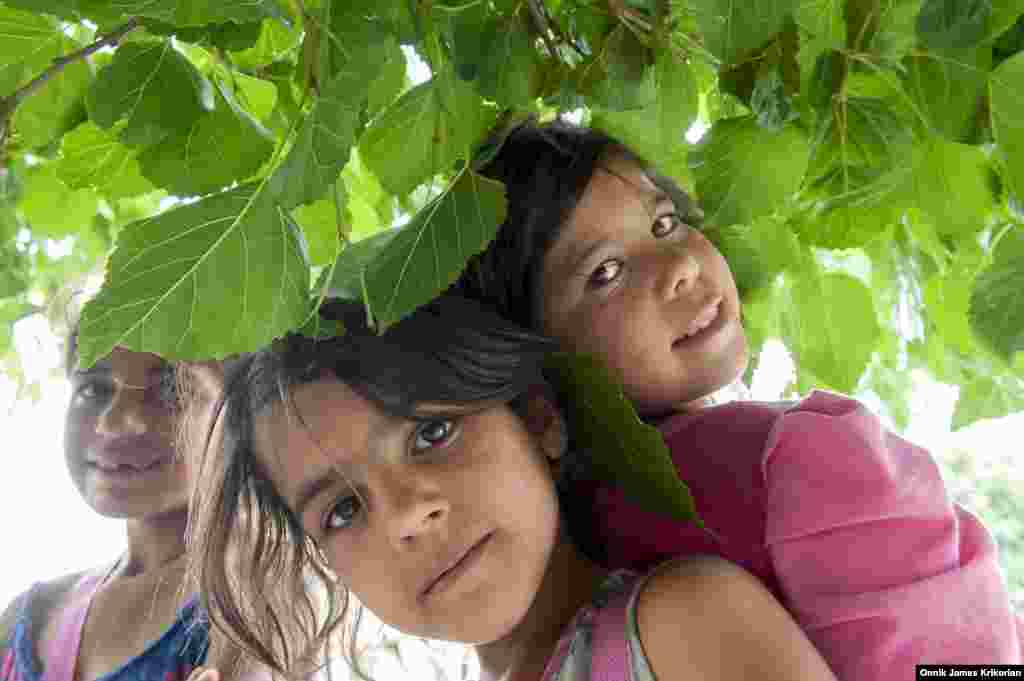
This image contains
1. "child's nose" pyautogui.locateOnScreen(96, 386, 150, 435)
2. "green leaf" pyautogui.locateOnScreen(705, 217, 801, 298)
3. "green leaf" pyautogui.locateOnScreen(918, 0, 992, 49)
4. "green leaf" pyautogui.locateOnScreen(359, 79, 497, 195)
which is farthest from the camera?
"child's nose" pyautogui.locateOnScreen(96, 386, 150, 435)

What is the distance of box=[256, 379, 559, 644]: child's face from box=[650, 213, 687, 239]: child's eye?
0.44 feet

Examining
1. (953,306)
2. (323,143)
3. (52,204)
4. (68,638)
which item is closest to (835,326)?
(953,306)

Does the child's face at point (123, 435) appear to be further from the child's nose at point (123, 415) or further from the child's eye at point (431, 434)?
the child's eye at point (431, 434)

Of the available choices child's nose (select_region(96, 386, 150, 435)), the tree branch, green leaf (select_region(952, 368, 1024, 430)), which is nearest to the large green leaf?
the tree branch

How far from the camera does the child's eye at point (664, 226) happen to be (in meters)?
0.55

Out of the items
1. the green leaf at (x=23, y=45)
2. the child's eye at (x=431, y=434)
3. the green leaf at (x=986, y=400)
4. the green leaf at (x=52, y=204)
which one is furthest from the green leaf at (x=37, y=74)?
the green leaf at (x=986, y=400)

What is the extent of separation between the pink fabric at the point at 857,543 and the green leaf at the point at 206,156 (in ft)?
0.90

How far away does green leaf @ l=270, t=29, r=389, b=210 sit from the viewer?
0.27 meters

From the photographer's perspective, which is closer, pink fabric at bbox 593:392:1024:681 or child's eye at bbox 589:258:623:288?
pink fabric at bbox 593:392:1024:681

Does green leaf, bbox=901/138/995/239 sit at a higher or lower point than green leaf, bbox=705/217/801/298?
higher

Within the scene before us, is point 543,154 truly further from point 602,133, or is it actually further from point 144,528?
point 144,528

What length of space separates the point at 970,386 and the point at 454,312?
0.26m

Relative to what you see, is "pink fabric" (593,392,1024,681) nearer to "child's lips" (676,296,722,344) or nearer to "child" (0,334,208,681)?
"child's lips" (676,296,722,344)

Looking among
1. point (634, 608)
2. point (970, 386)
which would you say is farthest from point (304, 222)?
point (970, 386)
